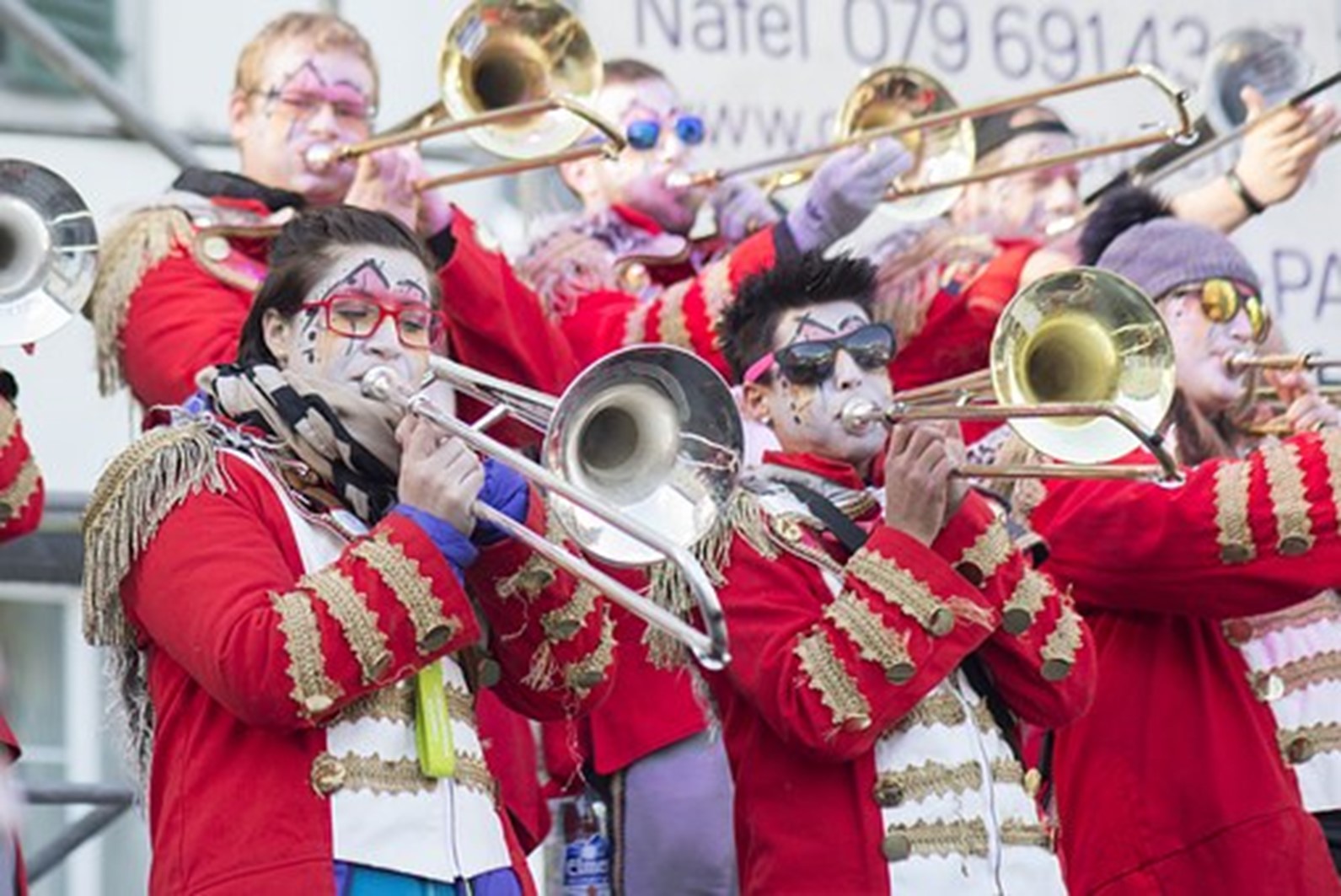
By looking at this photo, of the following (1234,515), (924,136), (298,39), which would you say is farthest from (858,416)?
(924,136)

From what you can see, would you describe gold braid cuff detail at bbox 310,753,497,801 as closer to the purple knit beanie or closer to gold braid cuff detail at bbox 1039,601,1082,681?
gold braid cuff detail at bbox 1039,601,1082,681

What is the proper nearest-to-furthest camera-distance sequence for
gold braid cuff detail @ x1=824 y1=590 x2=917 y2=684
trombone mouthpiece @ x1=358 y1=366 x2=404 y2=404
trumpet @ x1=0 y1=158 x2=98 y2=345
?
trombone mouthpiece @ x1=358 y1=366 x2=404 y2=404
gold braid cuff detail @ x1=824 y1=590 x2=917 y2=684
trumpet @ x1=0 y1=158 x2=98 y2=345

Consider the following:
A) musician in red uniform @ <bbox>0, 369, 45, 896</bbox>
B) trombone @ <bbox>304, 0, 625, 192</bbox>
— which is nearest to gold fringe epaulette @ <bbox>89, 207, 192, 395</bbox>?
trombone @ <bbox>304, 0, 625, 192</bbox>

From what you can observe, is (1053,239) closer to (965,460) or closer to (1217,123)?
(1217,123)

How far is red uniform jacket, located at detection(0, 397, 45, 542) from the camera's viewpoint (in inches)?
216

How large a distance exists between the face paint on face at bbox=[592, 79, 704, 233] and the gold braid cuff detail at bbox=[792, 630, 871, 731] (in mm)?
2221

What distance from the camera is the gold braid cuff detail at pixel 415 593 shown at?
4.78m

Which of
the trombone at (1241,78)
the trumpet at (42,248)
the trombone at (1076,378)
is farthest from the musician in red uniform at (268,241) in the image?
the trombone at (1241,78)

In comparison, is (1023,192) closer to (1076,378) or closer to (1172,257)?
(1172,257)

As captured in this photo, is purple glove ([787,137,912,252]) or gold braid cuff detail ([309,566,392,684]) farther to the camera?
purple glove ([787,137,912,252])

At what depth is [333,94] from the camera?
662cm

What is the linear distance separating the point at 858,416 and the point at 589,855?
1.11m

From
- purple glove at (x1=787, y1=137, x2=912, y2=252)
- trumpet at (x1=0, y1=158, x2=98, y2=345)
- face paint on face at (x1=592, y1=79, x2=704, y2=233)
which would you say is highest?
face paint on face at (x1=592, y1=79, x2=704, y2=233)

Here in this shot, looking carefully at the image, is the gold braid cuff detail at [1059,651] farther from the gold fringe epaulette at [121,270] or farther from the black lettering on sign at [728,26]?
the black lettering on sign at [728,26]
